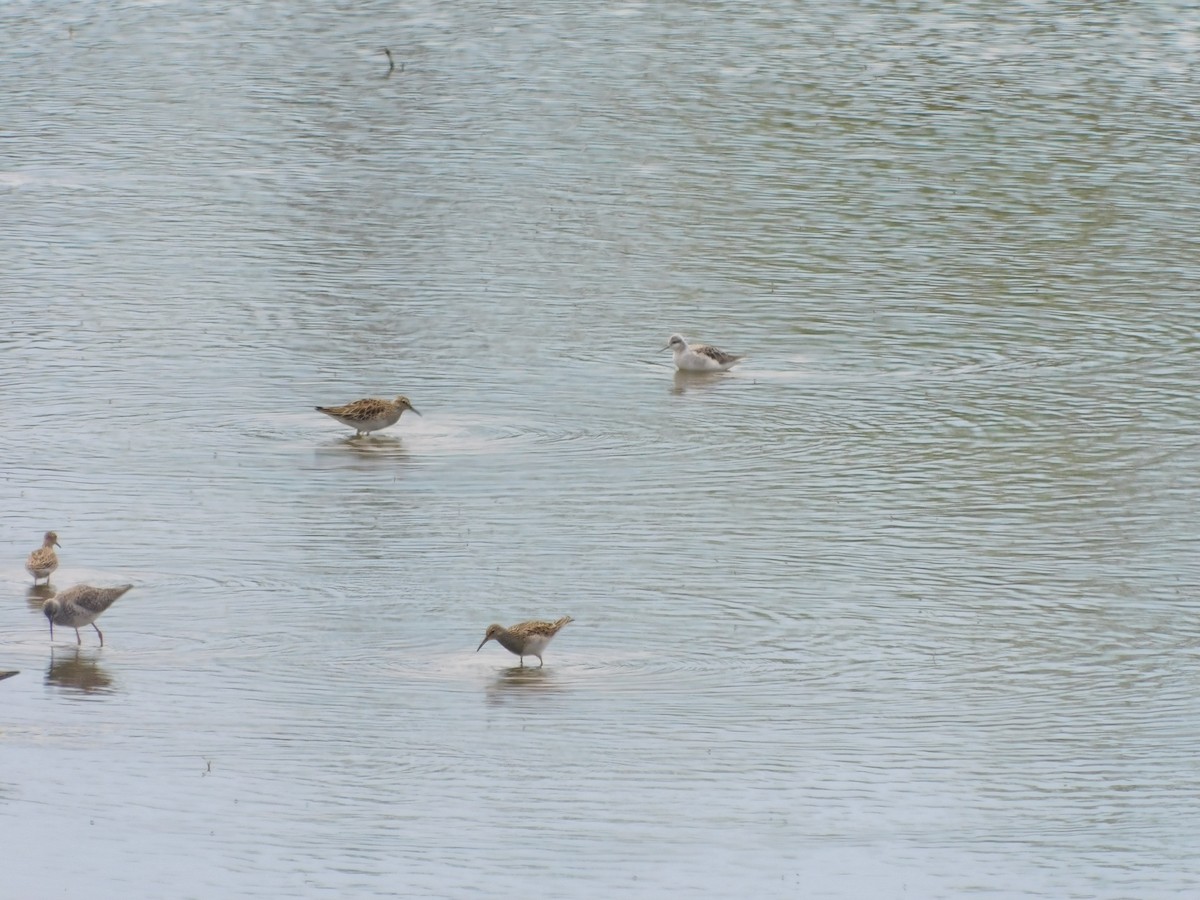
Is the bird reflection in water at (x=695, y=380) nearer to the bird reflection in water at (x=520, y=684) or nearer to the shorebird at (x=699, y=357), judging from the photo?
the shorebird at (x=699, y=357)

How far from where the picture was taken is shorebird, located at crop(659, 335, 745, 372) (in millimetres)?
22094

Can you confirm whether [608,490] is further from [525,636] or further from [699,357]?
[525,636]

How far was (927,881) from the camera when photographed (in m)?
11.5

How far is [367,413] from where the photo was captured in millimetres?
19641

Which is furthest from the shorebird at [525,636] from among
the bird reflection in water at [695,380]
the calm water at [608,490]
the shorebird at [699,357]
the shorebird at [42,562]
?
the shorebird at [699,357]

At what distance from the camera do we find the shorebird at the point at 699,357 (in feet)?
72.5

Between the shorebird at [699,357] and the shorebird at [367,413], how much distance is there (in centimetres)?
340

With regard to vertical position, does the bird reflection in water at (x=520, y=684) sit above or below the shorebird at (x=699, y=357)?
above

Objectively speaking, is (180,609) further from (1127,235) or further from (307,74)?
(307,74)

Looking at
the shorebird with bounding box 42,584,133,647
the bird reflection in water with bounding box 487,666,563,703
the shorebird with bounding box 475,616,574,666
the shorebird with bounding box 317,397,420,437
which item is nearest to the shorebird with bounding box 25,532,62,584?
the shorebird with bounding box 42,584,133,647

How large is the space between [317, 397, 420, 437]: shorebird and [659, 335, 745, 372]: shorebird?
134 inches

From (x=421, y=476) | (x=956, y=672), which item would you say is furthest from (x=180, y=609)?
(x=956, y=672)

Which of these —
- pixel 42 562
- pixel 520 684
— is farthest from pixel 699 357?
pixel 520 684

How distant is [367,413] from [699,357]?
3775mm
